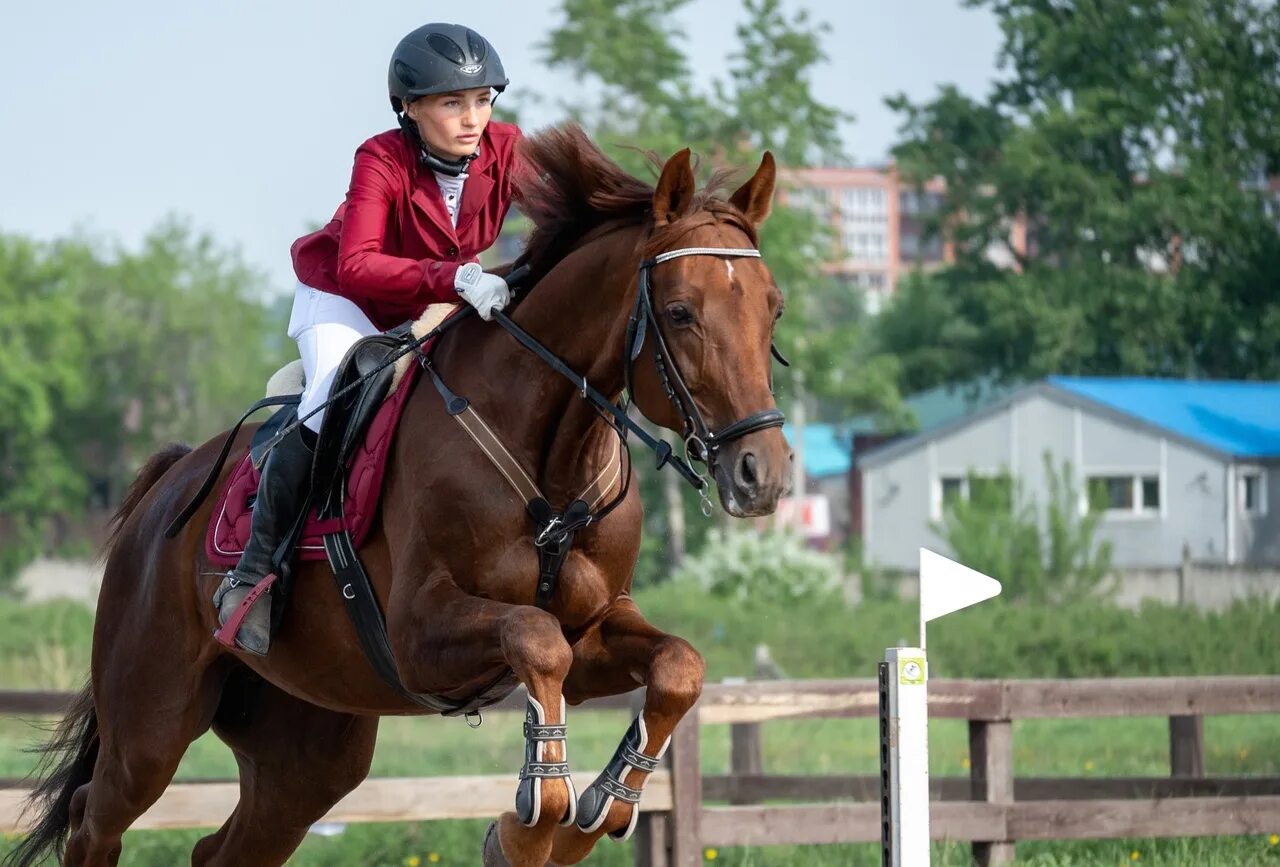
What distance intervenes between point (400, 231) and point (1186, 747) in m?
5.73

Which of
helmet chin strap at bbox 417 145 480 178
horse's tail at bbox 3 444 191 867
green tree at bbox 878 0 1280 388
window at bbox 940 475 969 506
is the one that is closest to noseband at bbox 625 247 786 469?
helmet chin strap at bbox 417 145 480 178

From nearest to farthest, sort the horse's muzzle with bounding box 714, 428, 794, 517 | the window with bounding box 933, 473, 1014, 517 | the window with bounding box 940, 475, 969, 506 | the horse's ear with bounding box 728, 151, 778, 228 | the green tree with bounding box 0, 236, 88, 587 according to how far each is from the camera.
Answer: the horse's muzzle with bounding box 714, 428, 794, 517
the horse's ear with bounding box 728, 151, 778, 228
the window with bounding box 933, 473, 1014, 517
the window with bounding box 940, 475, 969, 506
the green tree with bounding box 0, 236, 88, 587

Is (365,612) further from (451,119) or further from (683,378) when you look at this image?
(451,119)

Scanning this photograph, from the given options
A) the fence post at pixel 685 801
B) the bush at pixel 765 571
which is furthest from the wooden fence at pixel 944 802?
the bush at pixel 765 571

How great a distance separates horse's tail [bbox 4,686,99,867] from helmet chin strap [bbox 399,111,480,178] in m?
2.69

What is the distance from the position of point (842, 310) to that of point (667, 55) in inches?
2679

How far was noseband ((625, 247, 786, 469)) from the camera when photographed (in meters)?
4.13

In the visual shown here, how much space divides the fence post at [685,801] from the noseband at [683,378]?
3.24m

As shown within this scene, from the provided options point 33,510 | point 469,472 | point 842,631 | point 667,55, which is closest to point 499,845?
point 469,472

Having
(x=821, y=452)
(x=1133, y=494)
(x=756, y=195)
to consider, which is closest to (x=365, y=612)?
(x=756, y=195)

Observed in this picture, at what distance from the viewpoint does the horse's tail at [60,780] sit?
6320 millimetres

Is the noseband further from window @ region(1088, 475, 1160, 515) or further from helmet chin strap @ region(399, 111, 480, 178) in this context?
window @ region(1088, 475, 1160, 515)

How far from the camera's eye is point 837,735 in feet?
61.6

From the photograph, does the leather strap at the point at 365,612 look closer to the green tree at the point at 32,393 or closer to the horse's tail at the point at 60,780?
the horse's tail at the point at 60,780
